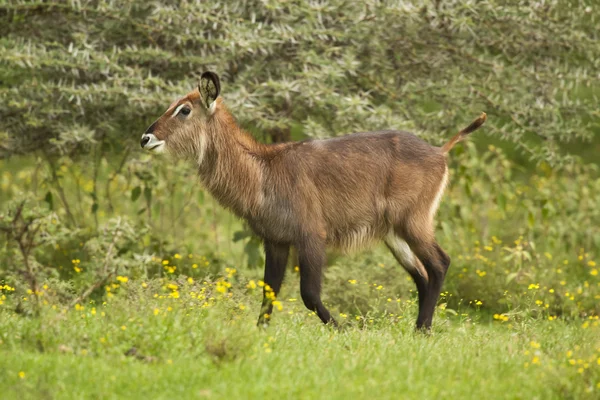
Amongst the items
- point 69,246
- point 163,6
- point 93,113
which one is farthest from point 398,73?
point 69,246

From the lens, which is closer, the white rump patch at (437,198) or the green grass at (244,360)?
the green grass at (244,360)

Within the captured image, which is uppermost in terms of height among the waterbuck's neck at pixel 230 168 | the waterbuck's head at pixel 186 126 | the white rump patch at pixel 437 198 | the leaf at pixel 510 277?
the waterbuck's head at pixel 186 126

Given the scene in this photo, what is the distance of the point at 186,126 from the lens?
6.26 metres

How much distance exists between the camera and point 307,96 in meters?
7.59

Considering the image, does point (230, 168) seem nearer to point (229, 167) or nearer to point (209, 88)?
point (229, 167)

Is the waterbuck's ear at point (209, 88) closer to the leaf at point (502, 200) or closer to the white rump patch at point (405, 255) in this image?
the white rump patch at point (405, 255)

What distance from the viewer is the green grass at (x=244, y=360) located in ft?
14.2

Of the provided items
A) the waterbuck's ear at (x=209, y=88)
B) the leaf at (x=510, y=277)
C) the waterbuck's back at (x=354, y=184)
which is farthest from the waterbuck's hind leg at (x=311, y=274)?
the leaf at (x=510, y=277)

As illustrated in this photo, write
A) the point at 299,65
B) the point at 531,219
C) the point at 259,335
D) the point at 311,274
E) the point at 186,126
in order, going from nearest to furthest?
the point at 259,335 < the point at 311,274 < the point at 186,126 < the point at 299,65 < the point at 531,219

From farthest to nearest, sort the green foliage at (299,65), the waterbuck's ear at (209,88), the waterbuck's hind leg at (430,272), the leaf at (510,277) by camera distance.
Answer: the leaf at (510,277), the green foliage at (299,65), the waterbuck's hind leg at (430,272), the waterbuck's ear at (209,88)

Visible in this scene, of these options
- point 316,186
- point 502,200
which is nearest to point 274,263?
point 316,186

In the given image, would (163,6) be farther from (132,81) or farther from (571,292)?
(571,292)

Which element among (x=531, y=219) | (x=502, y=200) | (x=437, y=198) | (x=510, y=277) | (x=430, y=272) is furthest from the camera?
(x=502, y=200)

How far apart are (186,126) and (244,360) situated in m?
2.12
